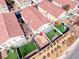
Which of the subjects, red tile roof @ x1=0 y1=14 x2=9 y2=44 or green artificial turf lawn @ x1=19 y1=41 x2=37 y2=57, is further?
red tile roof @ x1=0 y1=14 x2=9 y2=44

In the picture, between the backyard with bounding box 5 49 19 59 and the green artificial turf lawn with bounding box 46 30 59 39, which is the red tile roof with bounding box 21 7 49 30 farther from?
the backyard with bounding box 5 49 19 59

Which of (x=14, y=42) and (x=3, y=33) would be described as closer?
(x=14, y=42)

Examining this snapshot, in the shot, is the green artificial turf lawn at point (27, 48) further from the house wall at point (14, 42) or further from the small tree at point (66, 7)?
the small tree at point (66, 7)

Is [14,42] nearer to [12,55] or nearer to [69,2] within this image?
[12,55]

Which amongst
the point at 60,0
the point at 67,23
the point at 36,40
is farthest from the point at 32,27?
the point at 60,0

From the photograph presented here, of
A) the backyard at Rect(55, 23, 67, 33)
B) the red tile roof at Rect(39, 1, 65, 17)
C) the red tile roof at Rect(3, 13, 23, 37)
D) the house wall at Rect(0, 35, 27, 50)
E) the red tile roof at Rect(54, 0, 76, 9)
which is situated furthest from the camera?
the red tile roof at Rect(54, 0, 76, 9)

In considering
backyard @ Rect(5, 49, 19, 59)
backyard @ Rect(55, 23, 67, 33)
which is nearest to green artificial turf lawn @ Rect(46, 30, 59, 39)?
backyard @ Rect(55, 23, 67, 33)

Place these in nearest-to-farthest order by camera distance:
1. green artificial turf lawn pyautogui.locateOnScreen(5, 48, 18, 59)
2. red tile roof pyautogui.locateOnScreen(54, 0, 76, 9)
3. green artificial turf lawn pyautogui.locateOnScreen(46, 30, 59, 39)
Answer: green artificial turf lawn pyautogui.locateOnScreen(5, 48, 18, 59) → green artificial turf lawn pyautogui.locateOnScreen(46, 30, 59, 39) → red tile roof pyautogui.locateOnScreen(54, 0, 76, 9)

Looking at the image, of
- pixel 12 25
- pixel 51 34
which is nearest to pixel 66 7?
pixel 51 34
